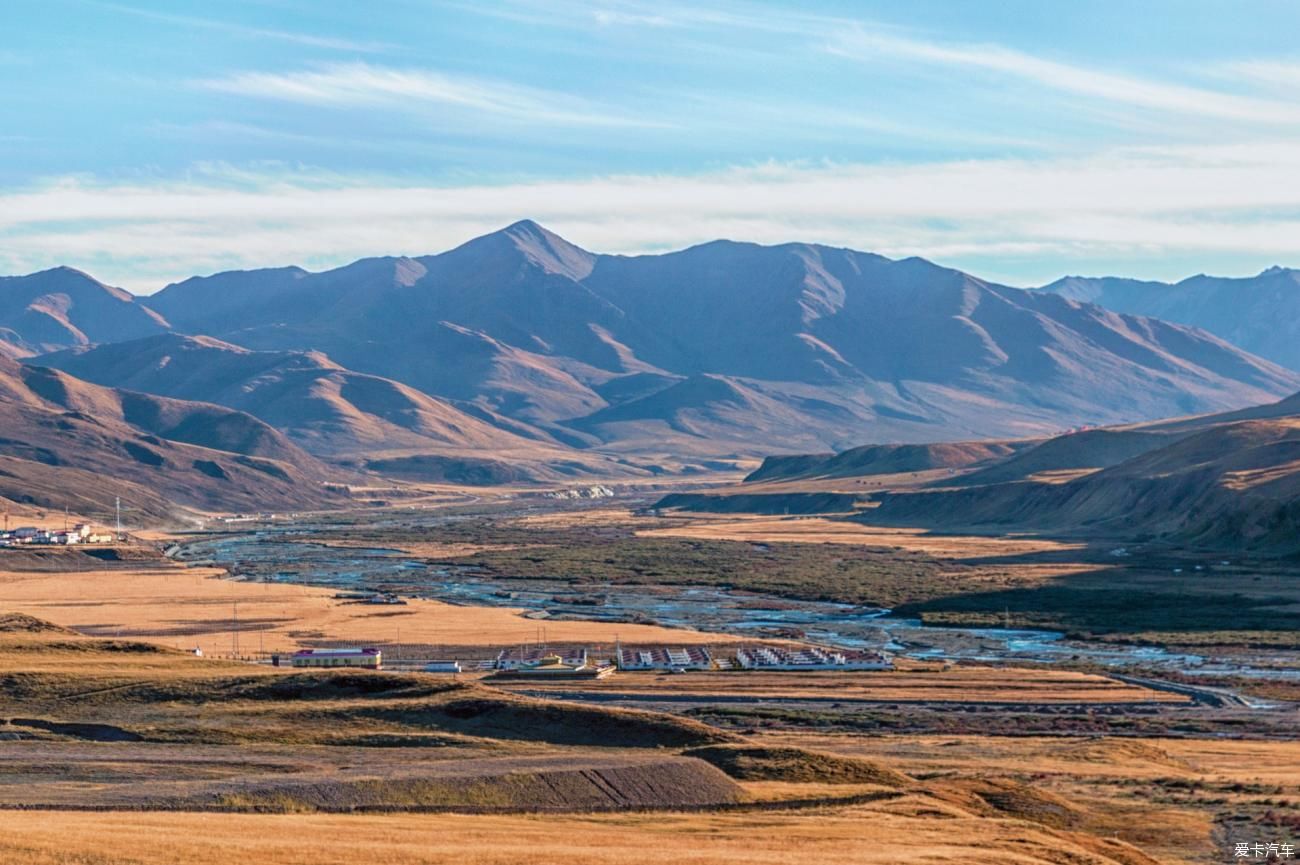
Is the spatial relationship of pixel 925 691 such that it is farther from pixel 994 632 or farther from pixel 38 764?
pixel 38 764

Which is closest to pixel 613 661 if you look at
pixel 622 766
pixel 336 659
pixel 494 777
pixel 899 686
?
pixel 336 659

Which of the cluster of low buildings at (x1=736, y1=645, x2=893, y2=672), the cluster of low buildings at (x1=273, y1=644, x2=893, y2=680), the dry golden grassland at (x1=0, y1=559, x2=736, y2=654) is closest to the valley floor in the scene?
the cluster of low buildings at (x1=736, y1=645, x2=893, y2=672)

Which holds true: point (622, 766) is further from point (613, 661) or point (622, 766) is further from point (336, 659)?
point (613, 661)

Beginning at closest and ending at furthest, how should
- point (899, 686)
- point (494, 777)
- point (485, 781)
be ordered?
point (485, 781) < point (494, 777) < point (899, 686)

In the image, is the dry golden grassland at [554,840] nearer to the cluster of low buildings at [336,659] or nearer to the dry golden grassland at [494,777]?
the dry golden grassland at [494,777]

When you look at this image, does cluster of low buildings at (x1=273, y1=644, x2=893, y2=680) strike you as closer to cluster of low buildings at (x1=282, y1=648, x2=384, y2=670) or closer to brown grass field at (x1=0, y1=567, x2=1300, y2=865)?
cluster of low buildings at (x1=282, y1=648, x2=384, y2=670)

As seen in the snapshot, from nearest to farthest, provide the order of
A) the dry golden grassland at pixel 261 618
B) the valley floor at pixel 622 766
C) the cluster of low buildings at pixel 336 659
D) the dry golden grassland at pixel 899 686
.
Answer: the valley floor at pixel 622 766
the dry golden grassland at pixel 899 686
the cluster of low buildings at pixel 336 659
the dry golden grassland at pixel 261 618

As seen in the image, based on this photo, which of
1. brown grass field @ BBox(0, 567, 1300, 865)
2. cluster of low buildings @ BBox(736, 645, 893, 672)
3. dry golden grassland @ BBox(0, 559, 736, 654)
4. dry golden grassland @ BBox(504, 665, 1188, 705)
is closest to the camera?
brown grass field @ BBox(0, 567, 1300, 865)

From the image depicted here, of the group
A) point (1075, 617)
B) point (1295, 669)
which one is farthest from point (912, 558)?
point (1295, 669)

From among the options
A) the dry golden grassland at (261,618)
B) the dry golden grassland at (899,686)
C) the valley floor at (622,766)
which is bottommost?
the dry golden grassland at (261,618)

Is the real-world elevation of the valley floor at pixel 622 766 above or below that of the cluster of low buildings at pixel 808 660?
above

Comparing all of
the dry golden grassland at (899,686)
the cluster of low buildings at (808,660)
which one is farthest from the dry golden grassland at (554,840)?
the cluster of low buildings at (808,660)
